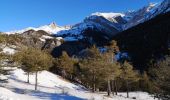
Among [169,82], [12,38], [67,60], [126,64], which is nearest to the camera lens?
[12,38]

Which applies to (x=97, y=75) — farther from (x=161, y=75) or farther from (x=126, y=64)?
(x=161, y=75)

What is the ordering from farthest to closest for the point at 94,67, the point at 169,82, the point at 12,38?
1. the point at 94,67
2. the point at 169,82
3. the point at 12,38

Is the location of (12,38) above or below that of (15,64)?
above

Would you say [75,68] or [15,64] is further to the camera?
[75,68]

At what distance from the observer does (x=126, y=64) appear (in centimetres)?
8881

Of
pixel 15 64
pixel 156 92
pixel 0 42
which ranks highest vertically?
pixel 0 42

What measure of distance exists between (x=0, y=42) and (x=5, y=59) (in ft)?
6.01

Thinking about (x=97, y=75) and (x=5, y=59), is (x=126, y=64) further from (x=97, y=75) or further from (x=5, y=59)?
(x=5, y=59)

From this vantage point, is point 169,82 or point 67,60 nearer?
point 169,82

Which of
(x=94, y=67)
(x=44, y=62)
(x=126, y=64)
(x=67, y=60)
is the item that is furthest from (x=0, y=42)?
(x=67, y=60)

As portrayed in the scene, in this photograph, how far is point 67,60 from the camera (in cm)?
11688

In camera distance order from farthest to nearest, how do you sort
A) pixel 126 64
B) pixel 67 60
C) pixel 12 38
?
pixel 67 60 → pixel 126 64 → pixel 12 38

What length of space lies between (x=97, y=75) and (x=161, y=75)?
99.1 feet

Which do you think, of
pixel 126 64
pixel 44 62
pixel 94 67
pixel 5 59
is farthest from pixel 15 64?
pixel 126 64
